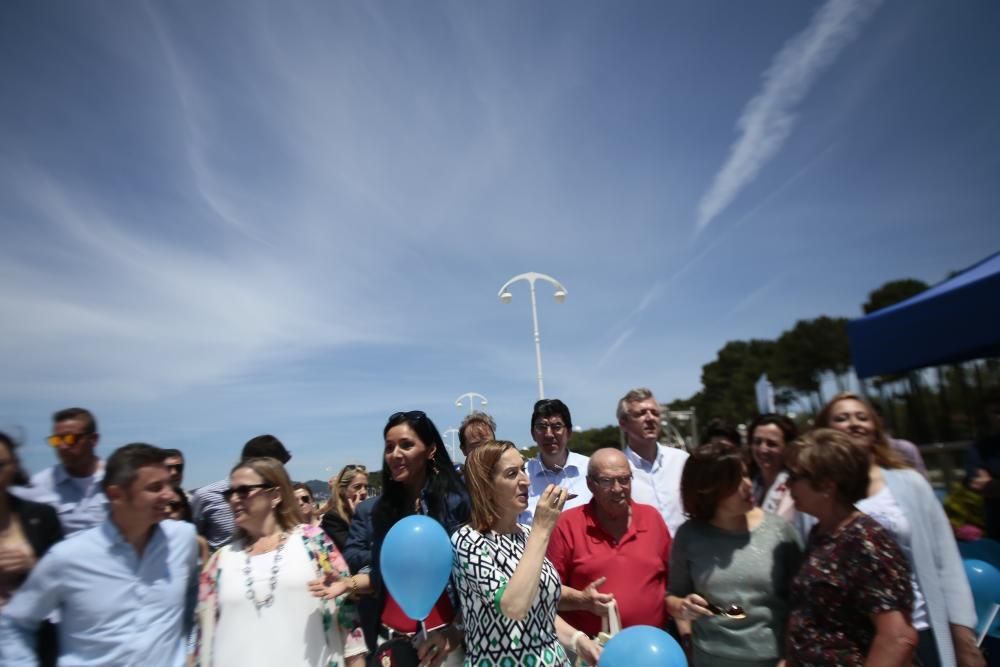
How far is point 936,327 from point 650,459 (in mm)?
3389

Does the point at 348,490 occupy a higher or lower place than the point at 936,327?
lower

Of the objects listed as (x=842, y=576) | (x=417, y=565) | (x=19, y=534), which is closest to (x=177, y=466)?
(x=19, y=534)

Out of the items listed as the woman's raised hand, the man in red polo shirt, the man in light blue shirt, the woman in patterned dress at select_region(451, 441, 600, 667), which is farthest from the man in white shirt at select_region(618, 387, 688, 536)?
the man in light blue shirt

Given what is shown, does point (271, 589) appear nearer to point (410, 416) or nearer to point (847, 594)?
point (410, 416)

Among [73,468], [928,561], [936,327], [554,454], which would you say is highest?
[936,327]

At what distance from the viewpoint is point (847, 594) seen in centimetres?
217

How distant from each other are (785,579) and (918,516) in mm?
827

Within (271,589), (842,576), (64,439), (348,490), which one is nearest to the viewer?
(842,576)

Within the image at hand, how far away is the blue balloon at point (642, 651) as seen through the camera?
6.72 ft

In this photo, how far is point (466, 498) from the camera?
295 centimetres

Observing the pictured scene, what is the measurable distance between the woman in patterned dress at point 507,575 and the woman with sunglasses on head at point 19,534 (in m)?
1.81

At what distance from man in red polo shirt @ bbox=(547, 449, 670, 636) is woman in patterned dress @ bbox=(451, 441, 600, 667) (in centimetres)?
44

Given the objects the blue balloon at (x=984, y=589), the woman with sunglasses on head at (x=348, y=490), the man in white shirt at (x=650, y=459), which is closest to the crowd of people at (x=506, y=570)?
the blue balloon at (x=984, y=589)

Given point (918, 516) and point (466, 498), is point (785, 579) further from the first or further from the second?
point (466, 498)
